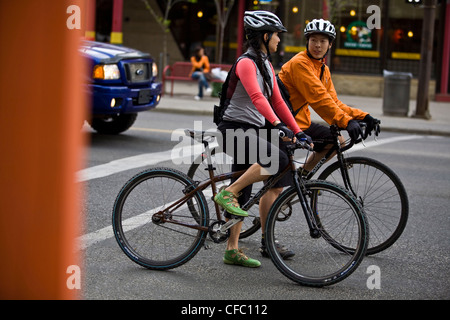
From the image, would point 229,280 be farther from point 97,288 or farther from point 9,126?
point 9,126

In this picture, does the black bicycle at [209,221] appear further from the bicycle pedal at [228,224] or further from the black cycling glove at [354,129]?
A: the black cycling glove at [354,129]

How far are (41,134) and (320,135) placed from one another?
3975 mm

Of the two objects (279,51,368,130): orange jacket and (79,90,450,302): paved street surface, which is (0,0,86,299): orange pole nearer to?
(79,90,450,302): paved street surface

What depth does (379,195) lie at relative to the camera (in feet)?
18.5

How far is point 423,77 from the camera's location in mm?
17500

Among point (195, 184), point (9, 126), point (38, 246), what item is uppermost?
point (9, 126)

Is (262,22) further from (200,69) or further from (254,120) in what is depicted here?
(200,69)

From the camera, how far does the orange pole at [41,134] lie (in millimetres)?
1775

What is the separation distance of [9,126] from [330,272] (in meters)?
3.30

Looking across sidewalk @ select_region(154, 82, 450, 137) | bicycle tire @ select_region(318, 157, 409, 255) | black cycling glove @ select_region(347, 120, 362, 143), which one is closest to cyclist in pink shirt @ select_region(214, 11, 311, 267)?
black cycling glove @ select_region(347, 120, 362, 143)

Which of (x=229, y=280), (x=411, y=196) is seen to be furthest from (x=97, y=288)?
(x=411, y=196)

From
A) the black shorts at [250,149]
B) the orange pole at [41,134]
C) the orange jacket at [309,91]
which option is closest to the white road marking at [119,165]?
the orange jacket at [309,91]

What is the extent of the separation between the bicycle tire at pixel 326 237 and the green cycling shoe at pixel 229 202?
218mm
